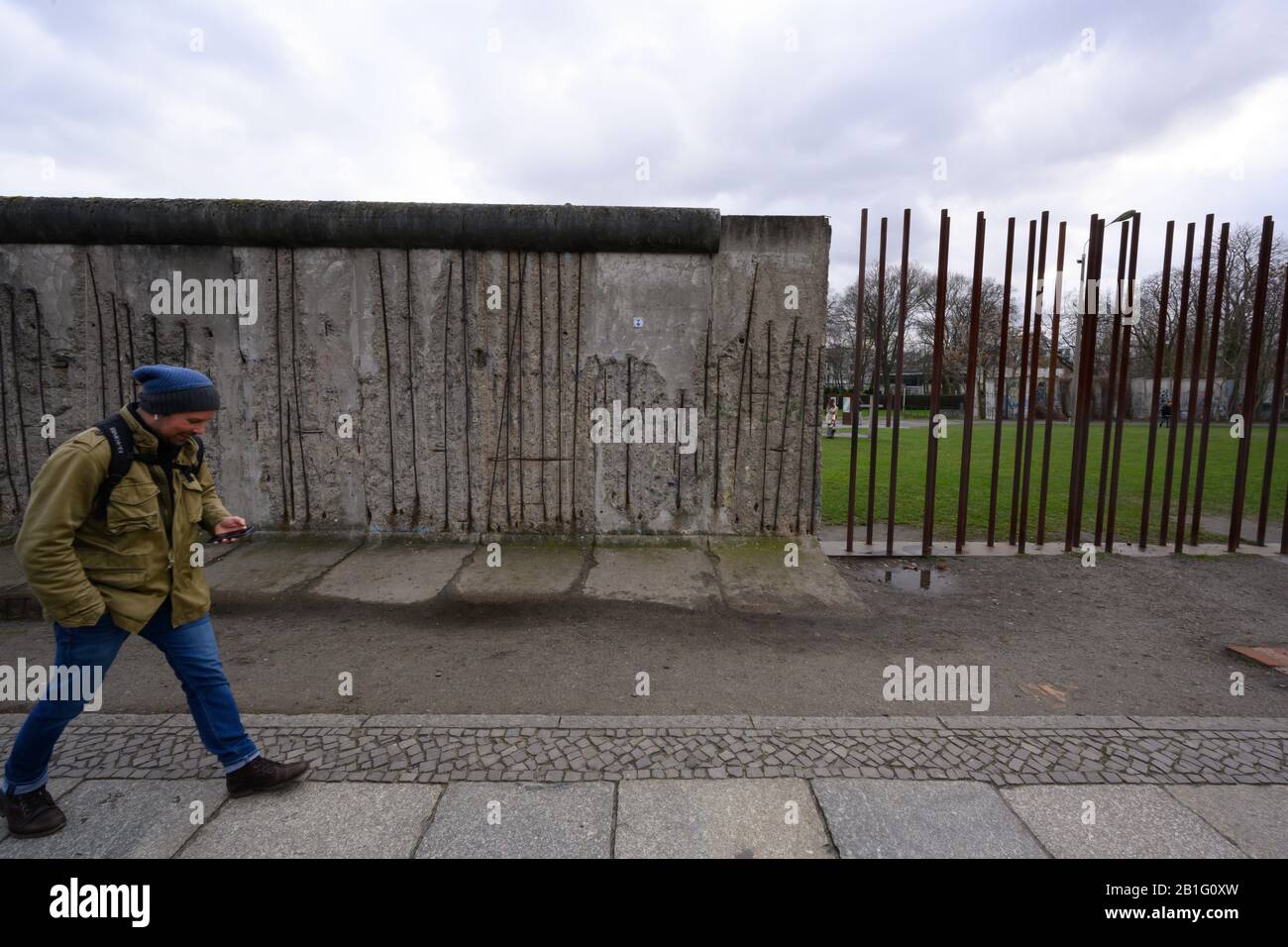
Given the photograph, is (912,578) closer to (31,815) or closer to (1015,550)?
(1015,550)

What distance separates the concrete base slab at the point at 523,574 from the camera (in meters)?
5.33

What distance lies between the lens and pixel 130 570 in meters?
2.64

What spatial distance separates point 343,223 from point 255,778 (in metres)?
4.87

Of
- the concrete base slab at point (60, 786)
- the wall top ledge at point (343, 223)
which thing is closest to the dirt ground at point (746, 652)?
the concrete base slab at point (60, 786)

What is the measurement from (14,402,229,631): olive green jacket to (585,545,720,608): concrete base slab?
3013mm

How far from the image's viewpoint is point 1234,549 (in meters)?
6.71

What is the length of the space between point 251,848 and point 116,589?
1162 millimetres

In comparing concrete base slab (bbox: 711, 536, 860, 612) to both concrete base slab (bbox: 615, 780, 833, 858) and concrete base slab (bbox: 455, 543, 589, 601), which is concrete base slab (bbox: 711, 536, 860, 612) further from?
concrete base slab (bbox: 615, 780, 833, 858)

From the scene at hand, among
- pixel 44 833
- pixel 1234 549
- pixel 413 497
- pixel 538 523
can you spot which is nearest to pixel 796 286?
pixel 538 523

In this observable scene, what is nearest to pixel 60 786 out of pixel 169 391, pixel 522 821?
pixel 169 391

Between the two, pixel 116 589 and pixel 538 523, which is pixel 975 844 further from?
pixel 538 523

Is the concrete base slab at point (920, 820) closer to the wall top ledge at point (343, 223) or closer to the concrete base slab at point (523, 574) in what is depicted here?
the concrete base slab at point (523, 574)

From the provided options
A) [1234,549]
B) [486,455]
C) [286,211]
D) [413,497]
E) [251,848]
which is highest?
[286,211]

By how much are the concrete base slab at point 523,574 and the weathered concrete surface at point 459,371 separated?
31cm
